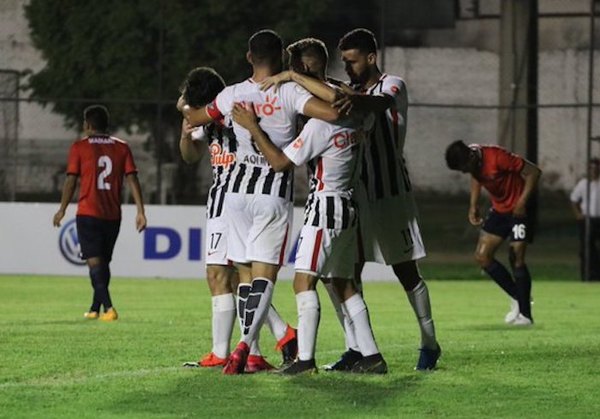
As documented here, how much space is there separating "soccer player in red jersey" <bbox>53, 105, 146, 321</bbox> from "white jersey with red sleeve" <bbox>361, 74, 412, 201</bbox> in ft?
18.5

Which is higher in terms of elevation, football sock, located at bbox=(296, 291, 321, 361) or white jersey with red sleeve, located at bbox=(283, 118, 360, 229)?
white jersey with red sleeve, located at bbox=(283, 118, 360, 229)

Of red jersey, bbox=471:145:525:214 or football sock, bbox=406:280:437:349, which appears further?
red jersey, bbox=471:145:525:214

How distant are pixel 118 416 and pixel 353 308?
2.34 meters

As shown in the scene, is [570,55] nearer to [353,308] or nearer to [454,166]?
[454,166]

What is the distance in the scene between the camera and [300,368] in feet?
35.5

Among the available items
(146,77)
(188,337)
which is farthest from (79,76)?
(188,337)

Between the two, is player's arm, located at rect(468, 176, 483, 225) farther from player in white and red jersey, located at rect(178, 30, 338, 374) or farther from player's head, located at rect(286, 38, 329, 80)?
player's head, located at rect(286, 38, 329, 80)

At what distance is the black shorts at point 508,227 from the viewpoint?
16.9m

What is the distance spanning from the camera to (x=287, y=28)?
33.7 m

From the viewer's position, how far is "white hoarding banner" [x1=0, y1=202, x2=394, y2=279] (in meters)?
25.1

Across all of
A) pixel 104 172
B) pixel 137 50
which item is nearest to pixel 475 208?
pixel 104 172

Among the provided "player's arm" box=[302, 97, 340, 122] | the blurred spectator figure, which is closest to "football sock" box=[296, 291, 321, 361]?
"player's arm" box=[302, 97, 340, 122]

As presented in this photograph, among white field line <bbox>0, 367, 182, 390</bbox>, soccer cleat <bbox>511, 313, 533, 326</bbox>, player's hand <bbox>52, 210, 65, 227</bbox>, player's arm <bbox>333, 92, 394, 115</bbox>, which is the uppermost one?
player's arm <bbox>333, 92, 394, 115</bbox>

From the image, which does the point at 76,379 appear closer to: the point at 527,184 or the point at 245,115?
the point at 245,115
